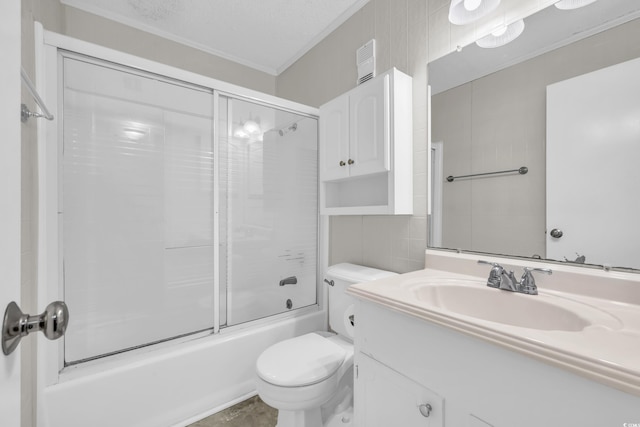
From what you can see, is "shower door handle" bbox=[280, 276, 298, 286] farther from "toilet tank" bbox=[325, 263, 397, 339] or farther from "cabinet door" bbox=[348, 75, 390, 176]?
"cabinet door" bbox=[348, 75, 390, 176]

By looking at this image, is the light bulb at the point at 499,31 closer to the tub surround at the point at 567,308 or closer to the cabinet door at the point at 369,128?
the cabinet door at the point at 369,128

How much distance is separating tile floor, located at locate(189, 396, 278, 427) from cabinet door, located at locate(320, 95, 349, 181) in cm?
135

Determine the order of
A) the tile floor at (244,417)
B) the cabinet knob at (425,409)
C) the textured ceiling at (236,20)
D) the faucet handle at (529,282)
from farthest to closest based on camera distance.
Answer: the textured ceiling at (236,20) → the tile floor at (244,417) → the faucet handle at (529,282) → the cabinet knob at (425,409)

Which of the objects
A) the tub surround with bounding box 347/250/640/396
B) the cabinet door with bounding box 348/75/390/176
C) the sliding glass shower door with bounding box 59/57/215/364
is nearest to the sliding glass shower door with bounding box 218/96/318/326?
the sliding glass shower door with bounding box 59/57/215/364

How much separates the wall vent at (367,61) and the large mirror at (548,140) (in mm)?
417

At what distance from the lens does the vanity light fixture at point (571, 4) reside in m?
0.95

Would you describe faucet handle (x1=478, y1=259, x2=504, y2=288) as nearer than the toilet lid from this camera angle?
Yes

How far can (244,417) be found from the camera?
1.46 metres

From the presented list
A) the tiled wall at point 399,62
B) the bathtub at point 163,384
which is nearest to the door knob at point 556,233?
the tiled wall at point 399,62

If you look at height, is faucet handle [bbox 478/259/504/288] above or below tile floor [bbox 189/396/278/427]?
above

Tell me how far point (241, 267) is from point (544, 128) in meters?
1.66

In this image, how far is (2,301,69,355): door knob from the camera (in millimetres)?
387

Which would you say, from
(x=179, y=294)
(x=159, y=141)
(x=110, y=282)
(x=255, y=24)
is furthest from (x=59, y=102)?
(x=255, y=24)

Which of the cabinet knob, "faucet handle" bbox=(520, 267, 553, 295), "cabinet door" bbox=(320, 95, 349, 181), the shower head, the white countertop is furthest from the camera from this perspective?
the shower head
